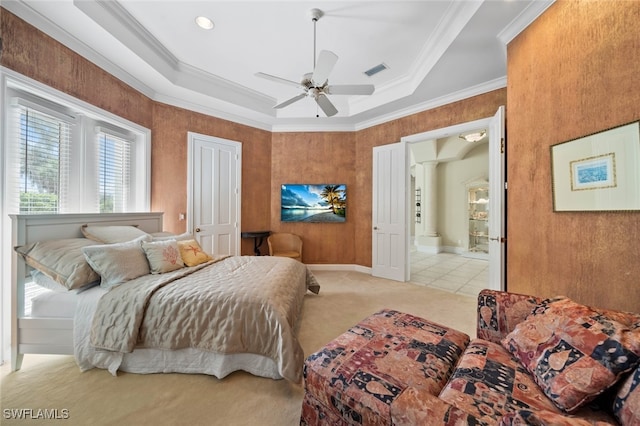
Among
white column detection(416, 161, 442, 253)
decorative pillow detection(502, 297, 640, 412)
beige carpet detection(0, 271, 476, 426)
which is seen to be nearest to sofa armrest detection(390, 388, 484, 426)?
decorative pillow detection(502, 297, 640, 412)

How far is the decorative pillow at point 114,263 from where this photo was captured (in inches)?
74.9

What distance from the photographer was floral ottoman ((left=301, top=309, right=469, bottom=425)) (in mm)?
1040

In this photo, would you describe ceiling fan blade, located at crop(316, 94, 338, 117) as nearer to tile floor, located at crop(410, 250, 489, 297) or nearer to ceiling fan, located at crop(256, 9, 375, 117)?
ceiling fan, located at crop(256, 9, 375, 117)

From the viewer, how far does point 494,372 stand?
45.8 inches

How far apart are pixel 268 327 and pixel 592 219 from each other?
2230mm

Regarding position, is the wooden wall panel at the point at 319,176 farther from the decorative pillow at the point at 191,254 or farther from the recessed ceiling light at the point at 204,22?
the recessed ceiling light at the point at 204,22

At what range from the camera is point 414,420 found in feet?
2.69

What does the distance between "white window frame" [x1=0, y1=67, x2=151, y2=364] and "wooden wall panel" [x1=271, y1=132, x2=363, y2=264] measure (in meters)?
2.16

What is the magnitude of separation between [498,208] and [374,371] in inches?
85.8

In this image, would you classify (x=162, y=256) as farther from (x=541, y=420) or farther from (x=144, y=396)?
(x=541, y=420)

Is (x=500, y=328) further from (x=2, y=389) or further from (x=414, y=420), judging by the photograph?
(x=2, y=389)

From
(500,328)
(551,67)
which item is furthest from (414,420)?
(551,67)

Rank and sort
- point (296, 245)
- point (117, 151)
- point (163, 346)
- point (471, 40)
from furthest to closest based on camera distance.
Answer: point (296, 245) < point (117, 151) < point (471, 40) < point (163, 346)

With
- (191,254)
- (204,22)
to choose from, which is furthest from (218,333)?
(204,22)
